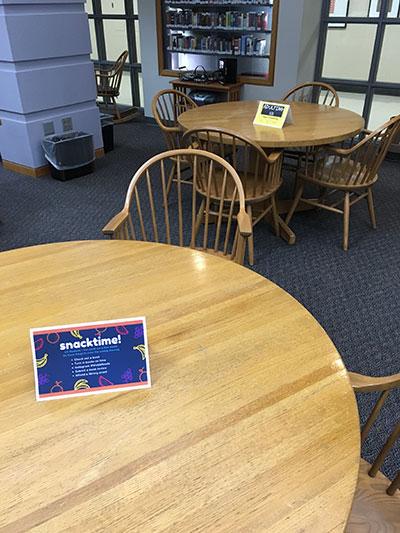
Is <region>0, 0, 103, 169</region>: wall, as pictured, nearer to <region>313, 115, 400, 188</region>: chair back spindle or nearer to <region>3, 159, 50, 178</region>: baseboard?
<region>3, 159, 50, 178</region>: baseboard

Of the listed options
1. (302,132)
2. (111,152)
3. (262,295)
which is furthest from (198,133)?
(111,152)

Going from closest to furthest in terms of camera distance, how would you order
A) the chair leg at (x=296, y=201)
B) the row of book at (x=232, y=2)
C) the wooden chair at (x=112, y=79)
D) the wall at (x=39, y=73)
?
the chair leg at (x=296, y=201) → the wall at (x=39, y=73) → the row of book at (x=232, y=2) → the wooden chair at (x=112, y=79)

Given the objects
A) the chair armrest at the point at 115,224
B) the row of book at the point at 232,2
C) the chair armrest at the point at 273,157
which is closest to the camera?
the chair armrest at the point at 115,224

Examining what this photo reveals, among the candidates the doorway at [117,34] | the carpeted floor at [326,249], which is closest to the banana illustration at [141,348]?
the carpeted floor at [326,249]

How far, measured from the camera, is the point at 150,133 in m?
5.57

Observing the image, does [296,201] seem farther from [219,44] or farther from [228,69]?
[219,44]

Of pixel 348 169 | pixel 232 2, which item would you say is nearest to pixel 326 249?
pixel 348 169

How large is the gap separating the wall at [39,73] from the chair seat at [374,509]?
154 inches

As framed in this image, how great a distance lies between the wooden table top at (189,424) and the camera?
0.68m

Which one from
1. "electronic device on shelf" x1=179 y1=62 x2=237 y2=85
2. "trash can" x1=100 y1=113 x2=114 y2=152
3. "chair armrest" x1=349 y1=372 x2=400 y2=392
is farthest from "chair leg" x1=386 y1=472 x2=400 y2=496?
"electronic device on shelf" x1=179 y1=62 x2=237 y2=85

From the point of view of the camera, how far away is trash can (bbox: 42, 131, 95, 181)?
13.0 feet

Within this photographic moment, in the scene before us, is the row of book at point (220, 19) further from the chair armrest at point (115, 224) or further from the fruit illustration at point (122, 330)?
the fruit illustration at point (122, 330)

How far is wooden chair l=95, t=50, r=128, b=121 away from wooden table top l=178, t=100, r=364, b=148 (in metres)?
3.07

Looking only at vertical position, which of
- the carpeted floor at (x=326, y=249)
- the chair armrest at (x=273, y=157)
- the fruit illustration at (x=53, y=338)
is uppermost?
the fruit illustration at (x=53, y=338)
